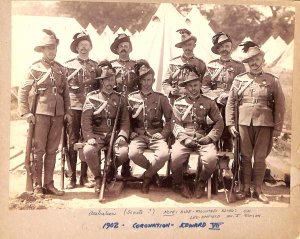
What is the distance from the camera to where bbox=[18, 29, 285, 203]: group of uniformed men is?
120 inches

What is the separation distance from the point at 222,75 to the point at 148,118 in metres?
0.60

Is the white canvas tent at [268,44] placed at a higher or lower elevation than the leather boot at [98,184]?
higher

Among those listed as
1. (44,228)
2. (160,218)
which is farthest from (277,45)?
(44,228)

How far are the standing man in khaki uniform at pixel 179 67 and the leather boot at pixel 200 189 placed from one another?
582 millimetres

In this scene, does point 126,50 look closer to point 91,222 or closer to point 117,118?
point 117,118

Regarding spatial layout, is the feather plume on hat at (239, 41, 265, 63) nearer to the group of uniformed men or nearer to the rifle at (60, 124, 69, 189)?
the group of uniformed men

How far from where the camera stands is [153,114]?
3160mm

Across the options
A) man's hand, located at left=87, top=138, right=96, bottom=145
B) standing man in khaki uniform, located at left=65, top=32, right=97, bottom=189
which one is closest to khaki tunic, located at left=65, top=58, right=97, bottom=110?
standing man in khaki uniform, located at left=65, top=32, right=97, bottom=189

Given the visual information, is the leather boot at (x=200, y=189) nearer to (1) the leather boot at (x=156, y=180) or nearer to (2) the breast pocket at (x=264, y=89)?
(1) the leather boot at (x=156, y=180)

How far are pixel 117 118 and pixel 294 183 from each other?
4.42 ft

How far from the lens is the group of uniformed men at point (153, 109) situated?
3059mm

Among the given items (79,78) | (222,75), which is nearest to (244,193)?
(222,75)

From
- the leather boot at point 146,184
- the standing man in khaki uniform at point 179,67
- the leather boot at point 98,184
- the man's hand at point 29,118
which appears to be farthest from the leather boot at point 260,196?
the man's hand at point 29,118

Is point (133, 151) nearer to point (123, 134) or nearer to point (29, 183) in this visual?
point (123, 134)
